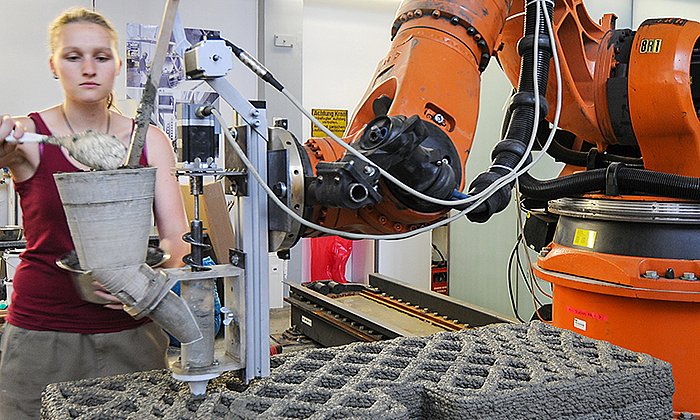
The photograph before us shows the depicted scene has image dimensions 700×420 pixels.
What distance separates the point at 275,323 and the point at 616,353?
3.75m

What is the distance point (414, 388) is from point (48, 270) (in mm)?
831

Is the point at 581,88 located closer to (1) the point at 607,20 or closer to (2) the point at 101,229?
(1) the point at 607,20

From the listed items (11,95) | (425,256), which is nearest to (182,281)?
(11,95)

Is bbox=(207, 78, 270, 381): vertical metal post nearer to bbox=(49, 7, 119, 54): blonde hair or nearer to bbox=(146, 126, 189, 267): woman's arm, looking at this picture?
bbox=(146, 126, 189, 267): woman's arm

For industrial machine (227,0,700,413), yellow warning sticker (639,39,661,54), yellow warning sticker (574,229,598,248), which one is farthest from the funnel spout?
yellow warning sticker (639,39,661,54)

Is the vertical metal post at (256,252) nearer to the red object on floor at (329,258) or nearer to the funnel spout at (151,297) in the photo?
the funnel spout at (151,297)

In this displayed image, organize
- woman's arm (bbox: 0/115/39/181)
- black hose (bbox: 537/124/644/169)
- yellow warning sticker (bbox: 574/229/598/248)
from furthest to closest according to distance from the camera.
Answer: black hose (bbox: 537/124/644/169) < yellow warning sticker (bbox: 574/229/598/248) < woman's arm (bbox: 0/115/39/181)

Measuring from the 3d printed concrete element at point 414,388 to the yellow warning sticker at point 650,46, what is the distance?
768 mm

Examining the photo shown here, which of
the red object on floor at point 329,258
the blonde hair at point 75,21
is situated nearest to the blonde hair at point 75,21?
the blonde hair at point 75,21

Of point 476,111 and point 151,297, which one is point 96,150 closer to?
point 151,297

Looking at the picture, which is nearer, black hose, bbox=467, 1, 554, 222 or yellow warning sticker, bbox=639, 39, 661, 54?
black hose, bbox=467, 1, 554, 222

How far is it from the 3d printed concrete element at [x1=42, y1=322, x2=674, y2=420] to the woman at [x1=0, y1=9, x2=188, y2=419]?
24 cm

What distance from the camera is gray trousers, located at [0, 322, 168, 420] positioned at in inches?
55.0

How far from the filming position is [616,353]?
51.9 inches
